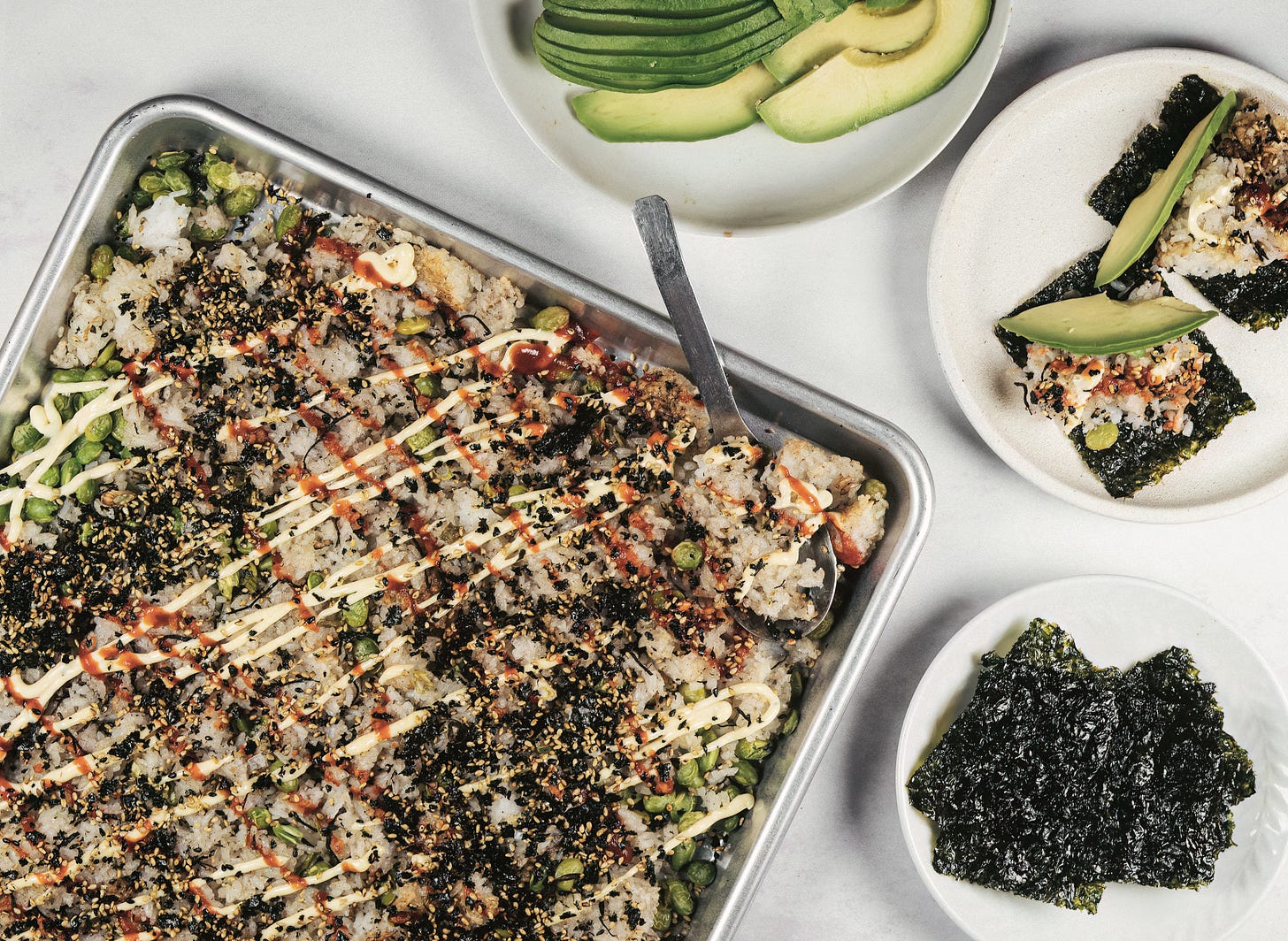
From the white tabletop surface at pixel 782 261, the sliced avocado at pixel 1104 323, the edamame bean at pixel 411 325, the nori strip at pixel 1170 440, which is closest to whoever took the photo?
the sliced avocado at pixel 1104 323

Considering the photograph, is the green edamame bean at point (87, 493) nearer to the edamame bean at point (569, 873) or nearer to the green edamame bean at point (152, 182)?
the green edamame bean at point (152, 182)

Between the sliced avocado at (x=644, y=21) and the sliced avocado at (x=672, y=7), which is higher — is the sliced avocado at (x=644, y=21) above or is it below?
below

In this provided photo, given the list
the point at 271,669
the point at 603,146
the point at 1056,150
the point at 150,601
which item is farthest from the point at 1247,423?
the point at 150,601

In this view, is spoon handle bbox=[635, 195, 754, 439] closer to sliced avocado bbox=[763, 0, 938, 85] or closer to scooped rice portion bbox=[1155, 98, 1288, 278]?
sliced avocado bbox=[763, 0, 938, 85]

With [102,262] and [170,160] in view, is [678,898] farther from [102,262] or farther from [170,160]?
[170,160]

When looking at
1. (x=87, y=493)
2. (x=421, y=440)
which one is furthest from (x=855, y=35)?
(x=87, y=493)

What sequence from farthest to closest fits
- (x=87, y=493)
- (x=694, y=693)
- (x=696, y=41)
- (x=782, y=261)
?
(x=782, y=261)
(x=87, y=493)
(x=694, y=693)
(x=696, y=41)

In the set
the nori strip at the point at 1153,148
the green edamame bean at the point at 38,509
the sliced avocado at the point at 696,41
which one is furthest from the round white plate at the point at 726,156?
the green edamame bean at the point at 38,509
